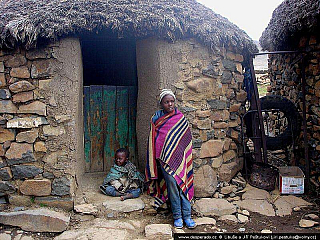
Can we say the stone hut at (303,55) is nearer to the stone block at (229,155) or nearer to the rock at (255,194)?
the rock at (255,194)

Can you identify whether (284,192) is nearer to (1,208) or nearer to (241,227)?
(241,227)

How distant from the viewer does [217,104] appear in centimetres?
396

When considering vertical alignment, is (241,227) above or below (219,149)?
below

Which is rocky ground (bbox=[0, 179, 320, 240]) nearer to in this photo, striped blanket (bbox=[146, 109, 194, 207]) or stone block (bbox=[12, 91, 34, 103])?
striped blanket (bbox=[146, 109, 194, 207])

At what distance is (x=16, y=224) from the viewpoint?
328cm

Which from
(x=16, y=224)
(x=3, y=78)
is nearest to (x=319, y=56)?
(x=3, y=78)

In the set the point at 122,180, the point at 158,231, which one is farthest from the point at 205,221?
the point at 122,180

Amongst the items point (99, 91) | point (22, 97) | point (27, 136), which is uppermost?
point (99, 91)

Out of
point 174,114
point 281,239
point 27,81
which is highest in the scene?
point 27,81

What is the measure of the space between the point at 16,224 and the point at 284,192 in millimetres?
3270

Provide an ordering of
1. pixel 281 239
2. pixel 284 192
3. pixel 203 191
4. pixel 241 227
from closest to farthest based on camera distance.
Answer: pixel 281 239
pixel 241 227
pixel 203 191
pixel 284 192

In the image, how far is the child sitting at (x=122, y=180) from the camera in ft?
12.0

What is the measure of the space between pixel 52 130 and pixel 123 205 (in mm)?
1168

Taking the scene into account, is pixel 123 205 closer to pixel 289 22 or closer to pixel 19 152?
pixel 19 152
